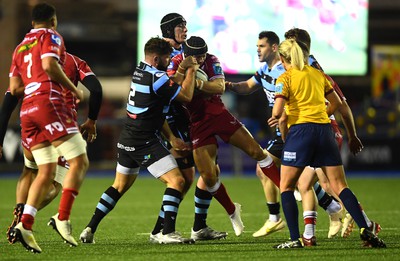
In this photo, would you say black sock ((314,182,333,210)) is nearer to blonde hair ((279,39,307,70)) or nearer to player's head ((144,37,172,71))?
blonde hair ((279,39,307,70))

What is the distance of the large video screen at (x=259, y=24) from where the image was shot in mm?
19750

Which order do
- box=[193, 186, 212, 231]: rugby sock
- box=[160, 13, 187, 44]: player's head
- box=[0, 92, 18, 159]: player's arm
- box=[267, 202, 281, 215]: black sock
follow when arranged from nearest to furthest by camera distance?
box=[0, 92, 18, 159]: player's arm → box=[193, 186, 212, 231]: rugby sock → box=[267, 202, 281, 215]: black sock → box=[160, 13, 187, 44]: player's head

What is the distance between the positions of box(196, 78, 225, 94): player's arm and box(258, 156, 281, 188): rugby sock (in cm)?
89

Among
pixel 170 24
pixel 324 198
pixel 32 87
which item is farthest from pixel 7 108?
pixel 324 198

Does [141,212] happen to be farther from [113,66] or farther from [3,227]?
[113,66]

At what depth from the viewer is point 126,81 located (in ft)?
100

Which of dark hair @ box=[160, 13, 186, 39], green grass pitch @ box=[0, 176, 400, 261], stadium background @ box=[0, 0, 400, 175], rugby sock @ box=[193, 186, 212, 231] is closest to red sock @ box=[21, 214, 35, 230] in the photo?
green grass pitch @ box=[0, 176, 400, 261]

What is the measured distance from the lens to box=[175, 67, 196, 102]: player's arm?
365 inches

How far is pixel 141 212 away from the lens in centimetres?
1341

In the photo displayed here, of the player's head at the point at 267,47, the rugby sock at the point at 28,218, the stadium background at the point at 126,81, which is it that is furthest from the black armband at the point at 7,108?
the stadium background at the point at 126,81

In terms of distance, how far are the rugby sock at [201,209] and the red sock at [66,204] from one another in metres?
1.83

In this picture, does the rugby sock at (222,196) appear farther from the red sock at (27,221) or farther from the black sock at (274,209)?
the red sock at (27,221)

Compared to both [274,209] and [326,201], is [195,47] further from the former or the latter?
[326,201]

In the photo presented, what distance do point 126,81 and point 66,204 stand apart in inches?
868
